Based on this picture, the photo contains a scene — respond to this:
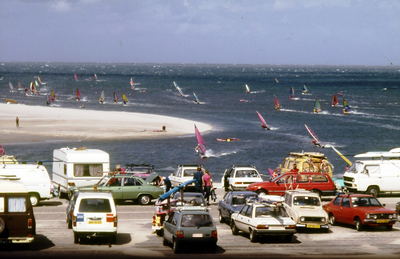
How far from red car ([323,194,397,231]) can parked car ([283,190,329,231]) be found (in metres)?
1.02

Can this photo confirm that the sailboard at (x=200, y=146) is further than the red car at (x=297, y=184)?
Yes

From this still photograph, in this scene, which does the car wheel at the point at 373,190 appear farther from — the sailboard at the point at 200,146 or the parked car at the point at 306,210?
the sailboard at the point at 200,146

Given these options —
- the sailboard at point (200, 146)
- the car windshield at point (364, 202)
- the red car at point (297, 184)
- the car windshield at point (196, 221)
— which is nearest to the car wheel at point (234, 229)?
the car windshield at point (196, 221)

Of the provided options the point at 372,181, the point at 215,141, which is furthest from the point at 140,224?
the point at 215,141

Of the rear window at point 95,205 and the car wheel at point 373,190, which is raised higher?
the rear window at point 95,205

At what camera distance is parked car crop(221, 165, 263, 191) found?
3175 centimetres

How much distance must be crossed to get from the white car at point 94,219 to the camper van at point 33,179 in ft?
28.9

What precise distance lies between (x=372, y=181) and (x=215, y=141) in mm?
38902

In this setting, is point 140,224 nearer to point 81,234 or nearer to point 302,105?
point 81,234

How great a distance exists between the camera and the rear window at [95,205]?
19047 mm

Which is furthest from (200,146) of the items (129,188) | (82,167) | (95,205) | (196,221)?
(196,221)

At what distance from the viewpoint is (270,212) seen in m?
20.2

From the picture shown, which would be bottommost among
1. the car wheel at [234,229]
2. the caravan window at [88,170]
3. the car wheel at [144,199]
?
the car wheel at [234,229]

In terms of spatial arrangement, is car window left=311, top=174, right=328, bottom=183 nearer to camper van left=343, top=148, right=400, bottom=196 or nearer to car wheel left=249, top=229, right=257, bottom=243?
camper van left=343, top=148, right=400, bottom=196
